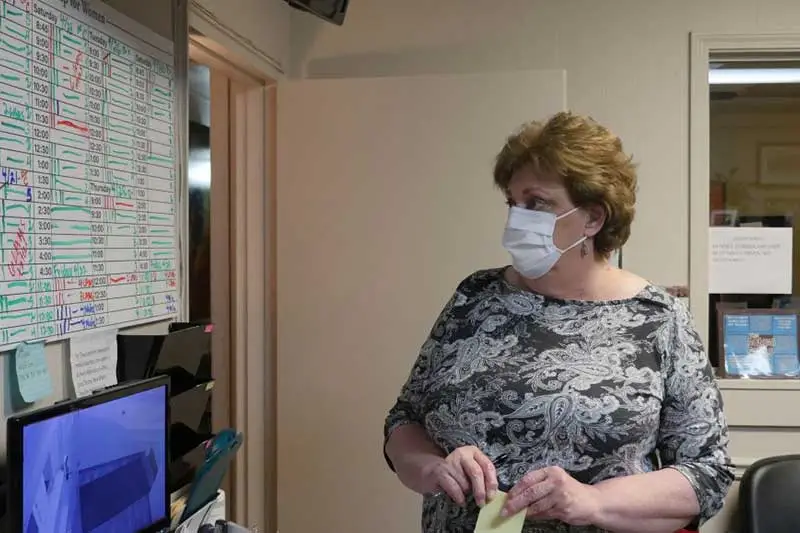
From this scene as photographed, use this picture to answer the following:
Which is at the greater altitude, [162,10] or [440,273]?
[162,10]

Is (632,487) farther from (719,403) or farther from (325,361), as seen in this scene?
(325,361)

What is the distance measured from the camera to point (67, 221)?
133cm

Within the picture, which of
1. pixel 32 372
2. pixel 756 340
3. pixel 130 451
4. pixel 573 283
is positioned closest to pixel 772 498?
pixel 756 340

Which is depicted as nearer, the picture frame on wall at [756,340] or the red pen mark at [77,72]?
the red pen mark at [77,72]

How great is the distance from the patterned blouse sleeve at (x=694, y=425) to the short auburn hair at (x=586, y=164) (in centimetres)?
23

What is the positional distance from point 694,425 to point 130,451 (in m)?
0.95

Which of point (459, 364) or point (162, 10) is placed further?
point (162, 10)

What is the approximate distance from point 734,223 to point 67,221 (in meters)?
2.10

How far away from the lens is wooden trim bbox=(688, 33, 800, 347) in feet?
8.09

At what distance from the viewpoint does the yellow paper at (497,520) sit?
1.22 meters

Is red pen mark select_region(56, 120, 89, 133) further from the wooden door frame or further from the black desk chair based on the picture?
the black desk chair

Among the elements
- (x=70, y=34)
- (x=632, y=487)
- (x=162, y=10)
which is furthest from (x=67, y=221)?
(x=632, y=487)

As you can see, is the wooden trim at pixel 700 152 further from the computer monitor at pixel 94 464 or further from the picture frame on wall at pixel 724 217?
the computer monitor at pixel 94 464

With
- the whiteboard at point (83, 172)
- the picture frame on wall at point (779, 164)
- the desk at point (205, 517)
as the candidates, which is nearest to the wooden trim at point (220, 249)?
the whiteboard at point (83, 172)
